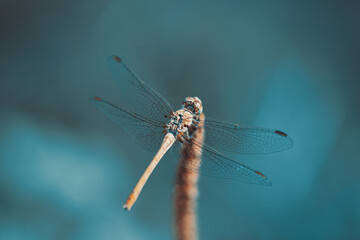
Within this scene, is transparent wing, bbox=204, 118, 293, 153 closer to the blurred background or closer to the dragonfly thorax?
the dragonfly thorax

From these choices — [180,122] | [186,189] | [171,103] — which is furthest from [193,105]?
[171,103]

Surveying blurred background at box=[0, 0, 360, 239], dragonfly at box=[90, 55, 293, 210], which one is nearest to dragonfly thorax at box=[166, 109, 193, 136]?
dragonfly at box=[90, 55, 293, 210]

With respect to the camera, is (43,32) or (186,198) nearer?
(186,198)

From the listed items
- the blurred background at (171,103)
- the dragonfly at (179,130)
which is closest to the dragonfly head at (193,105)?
the dragonfly at (179,130)

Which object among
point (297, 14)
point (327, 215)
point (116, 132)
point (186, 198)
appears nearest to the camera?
point (186, 198)

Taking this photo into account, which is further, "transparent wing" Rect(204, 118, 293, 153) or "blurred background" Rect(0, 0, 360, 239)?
"blurred background" Rect(0, 0, 360, 239)

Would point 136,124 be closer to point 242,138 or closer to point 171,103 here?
point 242,138

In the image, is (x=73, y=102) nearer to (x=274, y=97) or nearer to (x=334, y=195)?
(x=274, y=97)

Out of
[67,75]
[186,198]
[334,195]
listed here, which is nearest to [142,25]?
[67,75]
